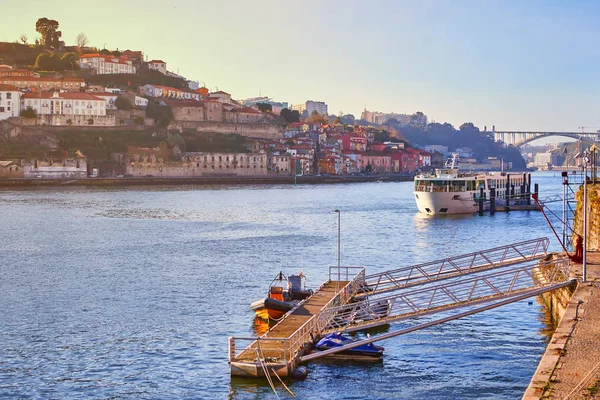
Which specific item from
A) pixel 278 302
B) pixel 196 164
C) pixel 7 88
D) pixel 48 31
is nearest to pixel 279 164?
pixel 196 164

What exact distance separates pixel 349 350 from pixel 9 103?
98.5m

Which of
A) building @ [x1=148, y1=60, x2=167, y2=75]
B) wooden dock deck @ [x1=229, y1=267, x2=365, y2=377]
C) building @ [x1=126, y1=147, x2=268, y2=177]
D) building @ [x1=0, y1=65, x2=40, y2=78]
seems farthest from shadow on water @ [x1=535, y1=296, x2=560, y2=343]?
building @ [x1=148, y1=60, x2=167, y2=75]

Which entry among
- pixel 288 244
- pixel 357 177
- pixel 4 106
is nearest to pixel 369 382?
pixel 288 244

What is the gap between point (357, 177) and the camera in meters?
124

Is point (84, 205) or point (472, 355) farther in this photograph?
point (84, 205)

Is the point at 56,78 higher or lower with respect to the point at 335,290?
higher

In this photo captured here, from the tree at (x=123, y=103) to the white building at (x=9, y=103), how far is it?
44.4 ft

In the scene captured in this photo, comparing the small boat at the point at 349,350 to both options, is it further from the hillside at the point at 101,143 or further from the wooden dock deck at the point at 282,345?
the hillside at the point at 101,143

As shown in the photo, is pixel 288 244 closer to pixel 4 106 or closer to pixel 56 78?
pixel 4 106

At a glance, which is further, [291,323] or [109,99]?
[109,99]

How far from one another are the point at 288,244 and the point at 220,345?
1952cm

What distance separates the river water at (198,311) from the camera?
47.4ft

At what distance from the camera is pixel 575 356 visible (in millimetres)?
11742

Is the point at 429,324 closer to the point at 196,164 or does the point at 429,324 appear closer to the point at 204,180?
the point at 204,180
